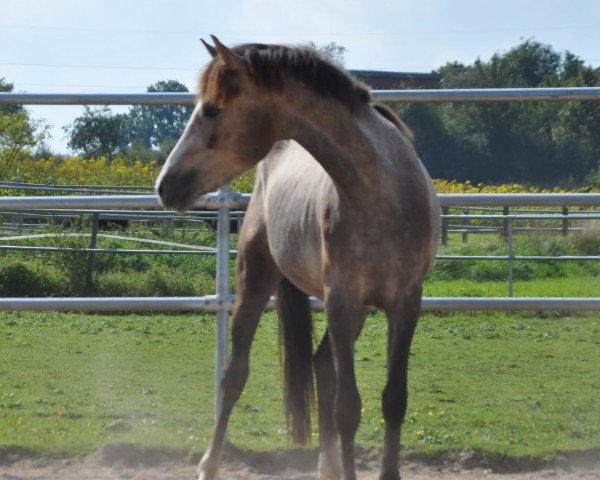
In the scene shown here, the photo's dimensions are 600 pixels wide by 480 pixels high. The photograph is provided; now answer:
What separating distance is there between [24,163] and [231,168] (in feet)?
21.6

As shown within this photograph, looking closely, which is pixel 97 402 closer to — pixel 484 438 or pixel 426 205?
pixel 484 438

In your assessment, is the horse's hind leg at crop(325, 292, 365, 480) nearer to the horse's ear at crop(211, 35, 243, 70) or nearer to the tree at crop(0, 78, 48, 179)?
the horse's ear at crop(211, 35, 243, 70)

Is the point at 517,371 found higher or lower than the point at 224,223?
lower

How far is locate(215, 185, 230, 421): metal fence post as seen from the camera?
4215mm

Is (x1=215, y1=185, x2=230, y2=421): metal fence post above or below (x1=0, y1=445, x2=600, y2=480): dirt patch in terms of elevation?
above

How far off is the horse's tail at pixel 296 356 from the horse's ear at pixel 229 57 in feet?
3.95

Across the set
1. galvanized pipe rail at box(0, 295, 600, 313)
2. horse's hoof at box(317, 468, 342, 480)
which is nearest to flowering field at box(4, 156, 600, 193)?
galvanized pipe rail at box(0, 295, 600, 313)

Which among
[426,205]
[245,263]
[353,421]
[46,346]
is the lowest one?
[46,346]

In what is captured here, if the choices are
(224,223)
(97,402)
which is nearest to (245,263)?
(224,223)

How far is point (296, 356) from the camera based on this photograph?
4.02 m

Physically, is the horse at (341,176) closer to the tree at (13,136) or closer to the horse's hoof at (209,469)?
the horse's hoof at (209,469)

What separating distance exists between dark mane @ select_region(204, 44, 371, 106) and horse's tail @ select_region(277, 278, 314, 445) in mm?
1112

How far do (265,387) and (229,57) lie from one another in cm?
304

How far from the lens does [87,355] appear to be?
7043mm
